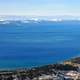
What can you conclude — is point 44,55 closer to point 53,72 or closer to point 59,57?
point 59,57

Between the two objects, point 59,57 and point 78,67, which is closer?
point 78,67

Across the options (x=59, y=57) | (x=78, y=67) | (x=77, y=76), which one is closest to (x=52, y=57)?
(x=59, y=57)

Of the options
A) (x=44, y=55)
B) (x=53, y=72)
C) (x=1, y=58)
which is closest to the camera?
(x=53, y=72)

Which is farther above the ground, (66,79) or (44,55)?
(44,55)

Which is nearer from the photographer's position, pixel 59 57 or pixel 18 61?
pixel 18 61

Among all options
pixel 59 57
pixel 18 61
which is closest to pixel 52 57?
pixel 59 57

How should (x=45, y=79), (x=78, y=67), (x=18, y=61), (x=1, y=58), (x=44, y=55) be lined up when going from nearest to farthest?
1. (x=45, y=79)
2. (x=78, y=67)
3. (x=18, y=61)
4. (x=1, y=58)
5. (x=44, y=55)

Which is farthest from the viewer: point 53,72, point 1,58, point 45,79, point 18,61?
point 1,58

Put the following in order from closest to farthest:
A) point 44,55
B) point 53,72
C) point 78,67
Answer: point 53,72, point 78,67, point 44,55

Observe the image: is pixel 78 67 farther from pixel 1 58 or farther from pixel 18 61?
pixel 1 58
